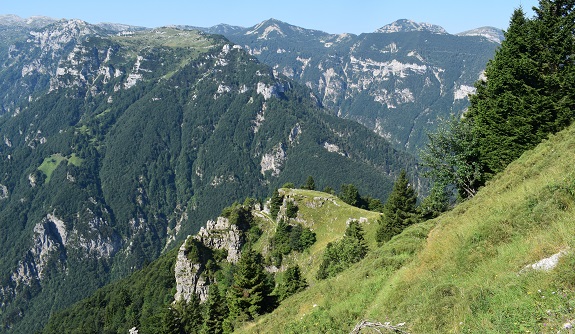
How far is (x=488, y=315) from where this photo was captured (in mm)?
9758

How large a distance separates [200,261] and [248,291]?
59.7 m

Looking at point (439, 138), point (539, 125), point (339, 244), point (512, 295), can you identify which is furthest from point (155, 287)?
point (512, 295)

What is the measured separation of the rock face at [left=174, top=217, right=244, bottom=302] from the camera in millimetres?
100125

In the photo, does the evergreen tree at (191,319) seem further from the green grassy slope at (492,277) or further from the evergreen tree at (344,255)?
the green grassy slope at (492,277)

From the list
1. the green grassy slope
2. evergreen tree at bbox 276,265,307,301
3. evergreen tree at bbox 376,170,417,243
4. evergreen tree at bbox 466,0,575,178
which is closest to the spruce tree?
evergreen tree at bbox 466,0,575,178

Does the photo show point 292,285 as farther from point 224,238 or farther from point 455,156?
point 224,238

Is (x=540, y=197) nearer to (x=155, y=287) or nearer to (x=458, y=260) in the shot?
(x=458, y=260)

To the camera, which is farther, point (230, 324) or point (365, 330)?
point (230, 324)

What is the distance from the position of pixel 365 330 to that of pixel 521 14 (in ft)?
114

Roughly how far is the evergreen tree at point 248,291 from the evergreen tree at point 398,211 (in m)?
24.6

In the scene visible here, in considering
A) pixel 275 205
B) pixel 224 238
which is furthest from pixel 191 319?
pixel 275 205

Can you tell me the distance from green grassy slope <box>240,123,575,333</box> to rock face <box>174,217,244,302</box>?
80820 mm

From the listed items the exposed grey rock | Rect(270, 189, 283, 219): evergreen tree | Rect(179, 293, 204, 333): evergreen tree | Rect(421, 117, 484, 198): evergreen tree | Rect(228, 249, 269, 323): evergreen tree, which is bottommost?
Rect(179, 293, 204, 333): evergreen tree

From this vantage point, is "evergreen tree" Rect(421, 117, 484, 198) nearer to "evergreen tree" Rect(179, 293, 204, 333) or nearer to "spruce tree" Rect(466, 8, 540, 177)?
"spruce tree" Rect(466, 8, 540, 177)
